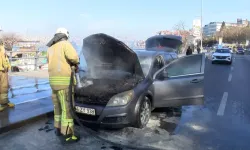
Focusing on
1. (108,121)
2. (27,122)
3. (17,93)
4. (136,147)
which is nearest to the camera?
(136,147)

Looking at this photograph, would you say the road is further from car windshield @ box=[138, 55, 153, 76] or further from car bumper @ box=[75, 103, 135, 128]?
car windshield @ box=[138, 55, 153, 76]

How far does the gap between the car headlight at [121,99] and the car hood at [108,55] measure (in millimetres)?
750

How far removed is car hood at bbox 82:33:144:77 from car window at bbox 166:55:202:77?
954mm

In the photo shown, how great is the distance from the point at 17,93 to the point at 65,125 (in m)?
4.21

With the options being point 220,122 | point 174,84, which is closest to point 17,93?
point 174,84

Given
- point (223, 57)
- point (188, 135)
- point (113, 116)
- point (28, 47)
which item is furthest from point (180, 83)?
point (28, 47)

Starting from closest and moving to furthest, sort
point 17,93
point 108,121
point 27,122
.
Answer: point 108,121 → point 27,122 → point 17,93

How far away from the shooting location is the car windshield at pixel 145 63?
579 centimetres

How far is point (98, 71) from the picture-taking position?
596cm

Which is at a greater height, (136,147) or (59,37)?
(59,37)

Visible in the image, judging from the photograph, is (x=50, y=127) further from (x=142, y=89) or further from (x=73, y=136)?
(x=142, y=89)

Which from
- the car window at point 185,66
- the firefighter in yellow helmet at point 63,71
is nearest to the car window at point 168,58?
the car window at point 185,66

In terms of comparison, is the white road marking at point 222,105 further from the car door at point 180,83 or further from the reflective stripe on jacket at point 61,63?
the reflective stripe on jacket at point 61,63

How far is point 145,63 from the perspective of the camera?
5.98 m
